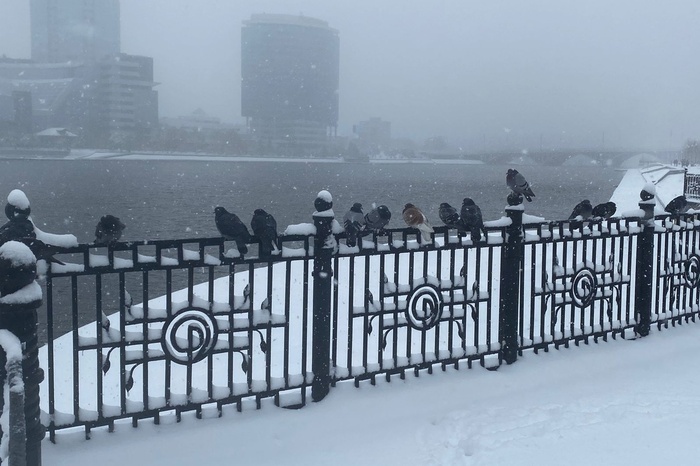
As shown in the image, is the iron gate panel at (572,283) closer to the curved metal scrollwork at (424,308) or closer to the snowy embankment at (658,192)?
the curved metal scrollwork at (424,308)

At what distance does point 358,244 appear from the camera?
5.07m

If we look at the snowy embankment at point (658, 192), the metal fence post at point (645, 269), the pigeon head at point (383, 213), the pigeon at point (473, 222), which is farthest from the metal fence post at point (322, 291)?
the snowy embankment at point (658, 192)

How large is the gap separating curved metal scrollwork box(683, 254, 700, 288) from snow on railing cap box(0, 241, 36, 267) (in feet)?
22.8

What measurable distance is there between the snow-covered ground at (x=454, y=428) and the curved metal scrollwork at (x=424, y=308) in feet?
1.65

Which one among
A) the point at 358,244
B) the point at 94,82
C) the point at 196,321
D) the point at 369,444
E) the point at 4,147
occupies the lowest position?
the point at 369,444

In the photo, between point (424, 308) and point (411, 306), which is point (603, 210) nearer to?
point (424, 308)

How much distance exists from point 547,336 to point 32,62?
216m

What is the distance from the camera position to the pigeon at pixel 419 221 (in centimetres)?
538

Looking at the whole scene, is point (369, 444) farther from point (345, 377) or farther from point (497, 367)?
point (497, 367)

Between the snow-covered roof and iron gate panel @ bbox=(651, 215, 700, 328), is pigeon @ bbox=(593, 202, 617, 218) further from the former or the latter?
the snow-covered roof

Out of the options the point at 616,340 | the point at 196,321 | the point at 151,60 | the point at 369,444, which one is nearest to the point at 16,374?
the point at 196,321

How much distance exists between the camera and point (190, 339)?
4.37 metres

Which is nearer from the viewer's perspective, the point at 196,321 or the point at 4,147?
the point at 196,321

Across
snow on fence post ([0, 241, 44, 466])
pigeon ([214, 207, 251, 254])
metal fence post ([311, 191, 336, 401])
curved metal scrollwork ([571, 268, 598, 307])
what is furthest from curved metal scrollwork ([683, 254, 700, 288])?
snow on fence post ([0, 241, 44, 466])
